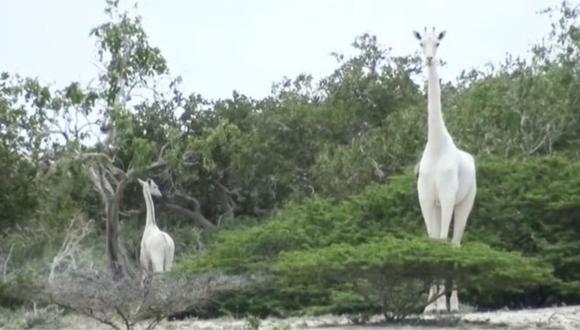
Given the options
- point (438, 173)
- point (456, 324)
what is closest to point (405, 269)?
point (456, 324)

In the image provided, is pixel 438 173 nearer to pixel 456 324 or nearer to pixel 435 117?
pixel 435 117

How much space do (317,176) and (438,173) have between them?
19.4 m

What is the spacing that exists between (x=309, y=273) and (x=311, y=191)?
22.4 metres

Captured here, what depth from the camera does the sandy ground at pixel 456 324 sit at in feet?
47.1

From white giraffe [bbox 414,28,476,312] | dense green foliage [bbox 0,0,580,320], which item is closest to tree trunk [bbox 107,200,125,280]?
dense green foliage [bbox 0,0,580,320]

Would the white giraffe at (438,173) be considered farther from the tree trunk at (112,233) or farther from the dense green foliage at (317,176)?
the tree trunk at (112,233)

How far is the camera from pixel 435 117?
16.8m

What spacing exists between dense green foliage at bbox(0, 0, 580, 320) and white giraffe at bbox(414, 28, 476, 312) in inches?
33.9

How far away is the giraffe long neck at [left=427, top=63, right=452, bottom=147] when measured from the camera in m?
16.7

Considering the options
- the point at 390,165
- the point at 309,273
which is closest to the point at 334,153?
the point at 390,165

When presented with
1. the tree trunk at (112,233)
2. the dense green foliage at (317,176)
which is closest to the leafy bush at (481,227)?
the dense green foliage at (317,176)

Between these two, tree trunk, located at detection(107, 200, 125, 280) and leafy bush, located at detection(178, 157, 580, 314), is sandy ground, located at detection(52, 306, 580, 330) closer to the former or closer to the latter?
leafy bush, located at detection(178, 157, 580, 314)

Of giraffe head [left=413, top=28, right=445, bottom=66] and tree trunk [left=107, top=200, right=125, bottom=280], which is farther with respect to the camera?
tree trunk [left=107, top=200, right=125, bottom=280]

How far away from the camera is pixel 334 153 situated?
3534cm
